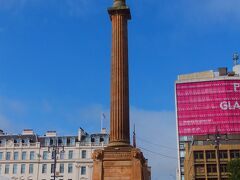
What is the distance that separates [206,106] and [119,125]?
4358 inches

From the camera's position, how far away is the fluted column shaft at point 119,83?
40.0m

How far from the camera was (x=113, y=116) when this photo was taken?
4050 centimetres

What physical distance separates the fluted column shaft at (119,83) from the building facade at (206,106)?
104 m

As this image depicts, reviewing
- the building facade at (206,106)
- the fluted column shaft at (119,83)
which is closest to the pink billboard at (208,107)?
the building facade at (206,106)

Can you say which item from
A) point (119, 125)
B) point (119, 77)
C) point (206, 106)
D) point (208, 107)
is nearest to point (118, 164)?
point (119, 125)

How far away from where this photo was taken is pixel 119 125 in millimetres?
40062

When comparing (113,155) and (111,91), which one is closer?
(113,155)

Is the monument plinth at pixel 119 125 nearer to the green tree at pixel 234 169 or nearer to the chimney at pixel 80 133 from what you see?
the green tree at pixel 234 169

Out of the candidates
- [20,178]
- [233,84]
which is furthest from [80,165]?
[233,84]

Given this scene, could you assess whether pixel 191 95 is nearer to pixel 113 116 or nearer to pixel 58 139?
pixel 58 139

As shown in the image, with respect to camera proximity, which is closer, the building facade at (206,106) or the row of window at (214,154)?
the row of window at (214,154)

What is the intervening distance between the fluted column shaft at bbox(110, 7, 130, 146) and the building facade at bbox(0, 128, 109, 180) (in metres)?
61.2

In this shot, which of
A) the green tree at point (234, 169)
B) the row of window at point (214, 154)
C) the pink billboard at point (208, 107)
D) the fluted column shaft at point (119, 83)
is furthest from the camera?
the pink billboard at point (208, 107)

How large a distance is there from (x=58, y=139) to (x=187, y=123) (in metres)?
57.0
